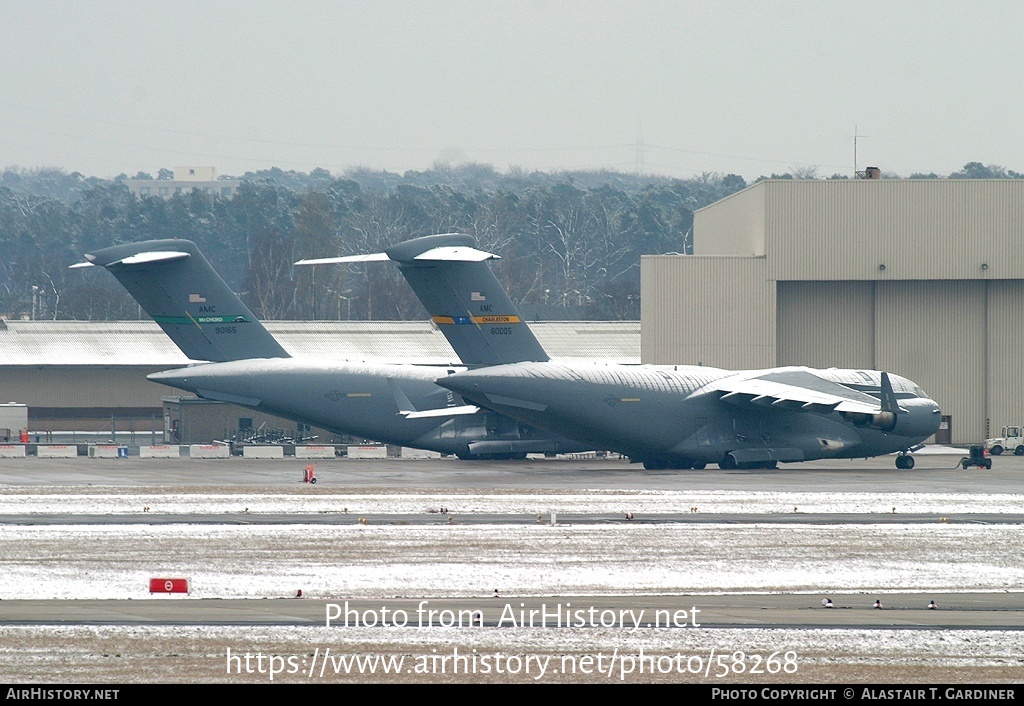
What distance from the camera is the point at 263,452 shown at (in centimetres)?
6081

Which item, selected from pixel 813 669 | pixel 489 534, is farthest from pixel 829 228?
pixel 813 669

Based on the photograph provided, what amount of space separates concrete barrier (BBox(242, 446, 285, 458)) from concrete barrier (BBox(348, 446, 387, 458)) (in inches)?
119

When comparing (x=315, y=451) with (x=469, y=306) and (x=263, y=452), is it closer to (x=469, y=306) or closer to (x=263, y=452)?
(x=263, y=452)

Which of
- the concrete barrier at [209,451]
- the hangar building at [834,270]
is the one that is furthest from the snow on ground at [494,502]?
the hangar building at [834,270]

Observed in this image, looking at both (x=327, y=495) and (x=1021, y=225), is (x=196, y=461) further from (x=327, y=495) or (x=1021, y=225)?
(x=1021, y=225)

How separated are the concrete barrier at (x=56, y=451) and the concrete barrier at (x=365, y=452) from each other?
1175cm

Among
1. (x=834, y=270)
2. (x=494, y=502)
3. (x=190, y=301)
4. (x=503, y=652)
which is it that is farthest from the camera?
(x=834, y=270)

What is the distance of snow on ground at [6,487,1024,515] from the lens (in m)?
34.6

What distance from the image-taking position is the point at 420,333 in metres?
85.9

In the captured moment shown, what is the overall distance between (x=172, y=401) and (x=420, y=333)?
20.9 metres

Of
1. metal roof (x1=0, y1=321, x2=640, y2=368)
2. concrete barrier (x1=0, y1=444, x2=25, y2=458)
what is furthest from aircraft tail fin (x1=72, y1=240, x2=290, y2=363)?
metal roof (x1=0, y1=321, x2=640, y2=368)

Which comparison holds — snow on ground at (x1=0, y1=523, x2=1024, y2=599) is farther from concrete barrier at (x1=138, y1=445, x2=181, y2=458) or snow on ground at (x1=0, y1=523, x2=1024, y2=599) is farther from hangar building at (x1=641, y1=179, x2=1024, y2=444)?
hangar building at (x1=641, y1=179, x2=1024, y2=444)

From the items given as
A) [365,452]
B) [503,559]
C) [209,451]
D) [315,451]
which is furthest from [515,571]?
[209,451]

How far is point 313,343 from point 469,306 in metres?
34.1
